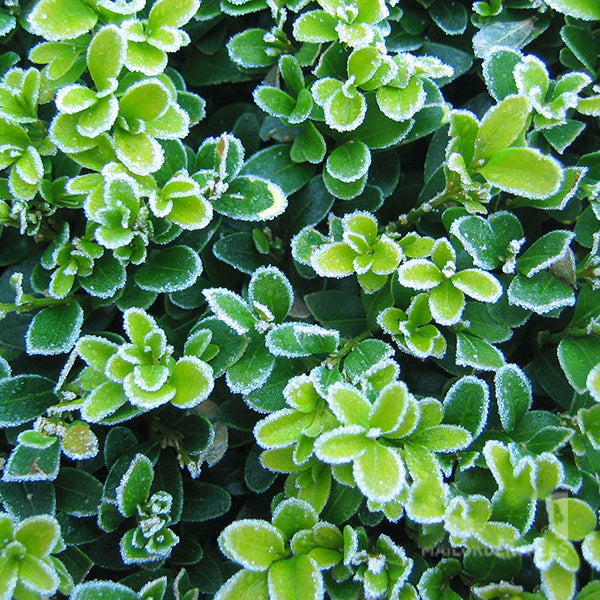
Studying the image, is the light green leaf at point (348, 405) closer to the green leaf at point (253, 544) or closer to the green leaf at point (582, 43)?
the green leaf at point (253, 544)

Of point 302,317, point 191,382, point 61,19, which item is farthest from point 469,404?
point 61,19

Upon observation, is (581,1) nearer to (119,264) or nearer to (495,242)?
(495,242)

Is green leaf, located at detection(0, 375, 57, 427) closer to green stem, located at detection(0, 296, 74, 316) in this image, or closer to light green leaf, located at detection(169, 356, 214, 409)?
green stem, located at detection(0, 296, 74, 316)

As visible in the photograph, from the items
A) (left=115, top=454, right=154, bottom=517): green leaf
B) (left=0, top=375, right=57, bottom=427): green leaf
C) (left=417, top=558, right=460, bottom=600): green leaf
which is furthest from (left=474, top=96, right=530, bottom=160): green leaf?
(left=0, top=375, right=57, bottom=427): green leaf

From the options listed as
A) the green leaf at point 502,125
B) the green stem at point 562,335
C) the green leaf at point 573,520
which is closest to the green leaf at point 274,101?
the green leaf at point 502,125

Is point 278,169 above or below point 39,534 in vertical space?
above

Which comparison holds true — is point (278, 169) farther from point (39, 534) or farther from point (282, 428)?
point (39, 534)

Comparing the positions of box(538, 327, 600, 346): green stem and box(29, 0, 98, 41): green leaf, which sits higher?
box(29, 0, 98, 41): green leaf
